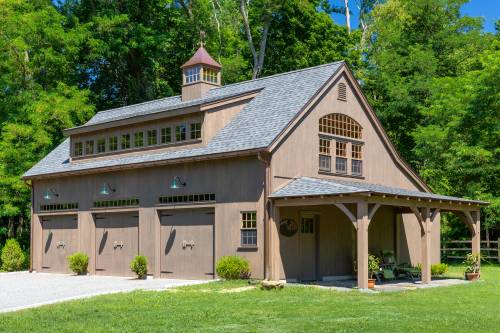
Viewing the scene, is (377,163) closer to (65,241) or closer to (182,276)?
(182,276)

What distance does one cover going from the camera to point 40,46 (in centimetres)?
4041

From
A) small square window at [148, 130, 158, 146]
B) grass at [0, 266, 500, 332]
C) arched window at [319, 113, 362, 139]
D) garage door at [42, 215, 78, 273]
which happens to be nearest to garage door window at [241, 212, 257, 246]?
grass at [0, 266, 500, 332]

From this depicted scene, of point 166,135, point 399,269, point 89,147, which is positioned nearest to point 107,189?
point 89,147

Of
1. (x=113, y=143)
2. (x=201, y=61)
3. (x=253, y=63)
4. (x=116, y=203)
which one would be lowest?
(x=116, y=203)

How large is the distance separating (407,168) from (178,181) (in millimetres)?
9739

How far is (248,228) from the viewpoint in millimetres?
22406

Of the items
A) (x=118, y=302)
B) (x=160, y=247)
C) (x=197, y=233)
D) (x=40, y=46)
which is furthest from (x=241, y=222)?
(x=40, y=46)

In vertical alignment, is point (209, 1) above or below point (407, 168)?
above

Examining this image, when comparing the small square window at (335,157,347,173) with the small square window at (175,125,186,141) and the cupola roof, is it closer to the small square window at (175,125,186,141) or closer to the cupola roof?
the small square window at (175,125,186,141)

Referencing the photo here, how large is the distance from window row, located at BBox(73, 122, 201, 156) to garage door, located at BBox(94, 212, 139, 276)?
9.39 feet

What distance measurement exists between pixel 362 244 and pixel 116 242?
11417 millimetres

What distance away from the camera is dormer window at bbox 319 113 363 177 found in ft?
79.7

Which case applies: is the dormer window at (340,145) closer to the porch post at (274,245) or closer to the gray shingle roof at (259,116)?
the gray shingle roof at (259,116)

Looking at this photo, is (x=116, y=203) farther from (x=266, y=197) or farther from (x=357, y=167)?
(x=357, y=167)
